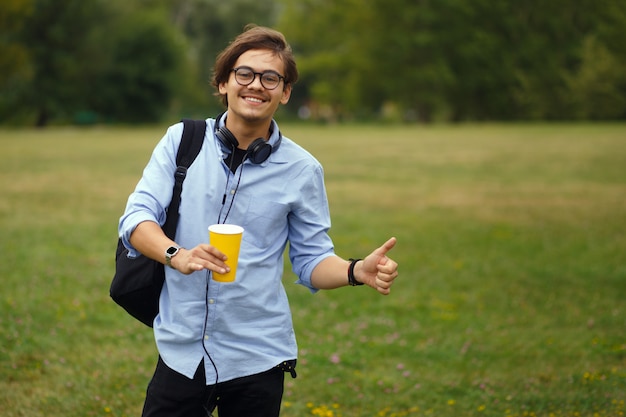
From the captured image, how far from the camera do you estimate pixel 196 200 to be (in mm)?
2945

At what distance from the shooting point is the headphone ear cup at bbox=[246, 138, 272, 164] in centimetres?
295

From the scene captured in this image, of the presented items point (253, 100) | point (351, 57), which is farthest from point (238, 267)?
point (351, 57)

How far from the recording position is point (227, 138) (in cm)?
299

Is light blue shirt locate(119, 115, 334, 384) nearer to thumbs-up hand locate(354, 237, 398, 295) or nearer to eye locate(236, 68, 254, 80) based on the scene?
eye locate(236, 68, 254, 80)

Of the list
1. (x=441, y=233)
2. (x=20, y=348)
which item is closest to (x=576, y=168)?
(x=441, y=233)

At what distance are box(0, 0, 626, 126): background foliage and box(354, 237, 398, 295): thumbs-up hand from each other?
52.8 meters

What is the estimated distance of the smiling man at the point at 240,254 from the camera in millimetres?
2930

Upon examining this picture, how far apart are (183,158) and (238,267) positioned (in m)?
0.49

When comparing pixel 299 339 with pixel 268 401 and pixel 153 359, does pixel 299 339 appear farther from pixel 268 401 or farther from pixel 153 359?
pixel 268 401

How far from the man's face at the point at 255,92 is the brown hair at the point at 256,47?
0.02m

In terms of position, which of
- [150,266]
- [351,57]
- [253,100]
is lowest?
[150,266]

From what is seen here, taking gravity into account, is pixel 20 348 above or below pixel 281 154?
below

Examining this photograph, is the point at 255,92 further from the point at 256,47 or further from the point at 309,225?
the point at 309,225

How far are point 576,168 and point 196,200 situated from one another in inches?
839
